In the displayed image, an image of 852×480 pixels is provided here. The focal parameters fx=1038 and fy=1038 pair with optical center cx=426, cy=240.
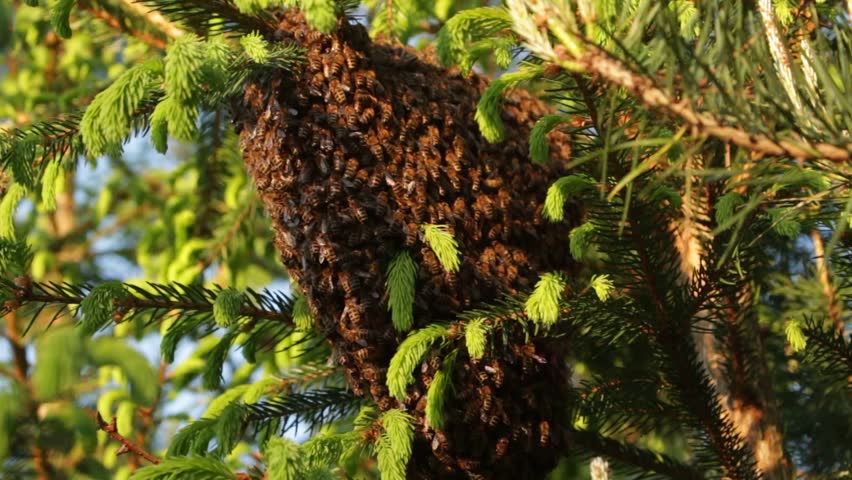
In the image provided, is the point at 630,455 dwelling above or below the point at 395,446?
below

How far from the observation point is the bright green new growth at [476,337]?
1424 mm

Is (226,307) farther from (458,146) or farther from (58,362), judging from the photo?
(58,362)

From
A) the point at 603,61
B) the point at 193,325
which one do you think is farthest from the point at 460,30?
the point at 193,325

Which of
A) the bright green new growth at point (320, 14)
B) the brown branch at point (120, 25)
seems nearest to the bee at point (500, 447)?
the bright green new growth at point (320, 14)

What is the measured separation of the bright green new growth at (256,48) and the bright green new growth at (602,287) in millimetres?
584

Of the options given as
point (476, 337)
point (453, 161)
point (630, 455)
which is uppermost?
point (453, 161)

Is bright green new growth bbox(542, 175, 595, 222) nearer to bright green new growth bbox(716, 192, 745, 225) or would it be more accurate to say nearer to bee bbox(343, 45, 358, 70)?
bright green new growth bbox(716, 192, 745, 225)

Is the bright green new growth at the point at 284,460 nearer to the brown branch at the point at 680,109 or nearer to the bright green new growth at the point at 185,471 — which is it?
the bright green new growth at the point at 185,471

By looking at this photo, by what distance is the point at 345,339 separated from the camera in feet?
5.11

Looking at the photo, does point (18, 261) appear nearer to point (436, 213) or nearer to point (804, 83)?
point (436, 213)

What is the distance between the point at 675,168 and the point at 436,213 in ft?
1.81

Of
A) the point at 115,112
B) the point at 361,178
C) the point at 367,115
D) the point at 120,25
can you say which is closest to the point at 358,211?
the point at 361,178

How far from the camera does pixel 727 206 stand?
5.03 ft

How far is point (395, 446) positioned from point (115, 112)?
598mm
